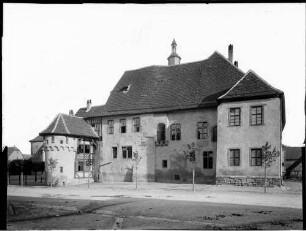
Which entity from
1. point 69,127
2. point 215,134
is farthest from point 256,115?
point 69,127

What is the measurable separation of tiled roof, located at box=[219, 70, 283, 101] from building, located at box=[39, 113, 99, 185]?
1493 centimetres

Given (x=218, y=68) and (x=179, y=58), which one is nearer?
(x=218, y=68)

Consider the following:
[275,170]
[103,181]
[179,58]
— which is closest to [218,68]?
[179,58]

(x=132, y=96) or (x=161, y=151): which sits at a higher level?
(x=132, y=96)

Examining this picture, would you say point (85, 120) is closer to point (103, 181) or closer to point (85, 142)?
point (85, 142)

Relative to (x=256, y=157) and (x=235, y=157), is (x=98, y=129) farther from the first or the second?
(x=256, y=157)

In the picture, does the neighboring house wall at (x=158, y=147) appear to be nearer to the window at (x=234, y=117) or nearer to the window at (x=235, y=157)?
the window at (x=234, y=117)

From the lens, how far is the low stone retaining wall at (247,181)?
24.2 m

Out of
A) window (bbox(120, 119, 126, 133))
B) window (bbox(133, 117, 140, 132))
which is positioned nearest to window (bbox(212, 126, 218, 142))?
window (bbox(133, 117, 140, 132))

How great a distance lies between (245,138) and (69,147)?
1766 cm

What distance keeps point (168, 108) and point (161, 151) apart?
14.5ft

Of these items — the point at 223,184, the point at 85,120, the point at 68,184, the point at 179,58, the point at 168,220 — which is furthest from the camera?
the point at 179,58

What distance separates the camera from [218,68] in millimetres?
31266

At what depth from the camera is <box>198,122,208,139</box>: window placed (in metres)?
29.2
